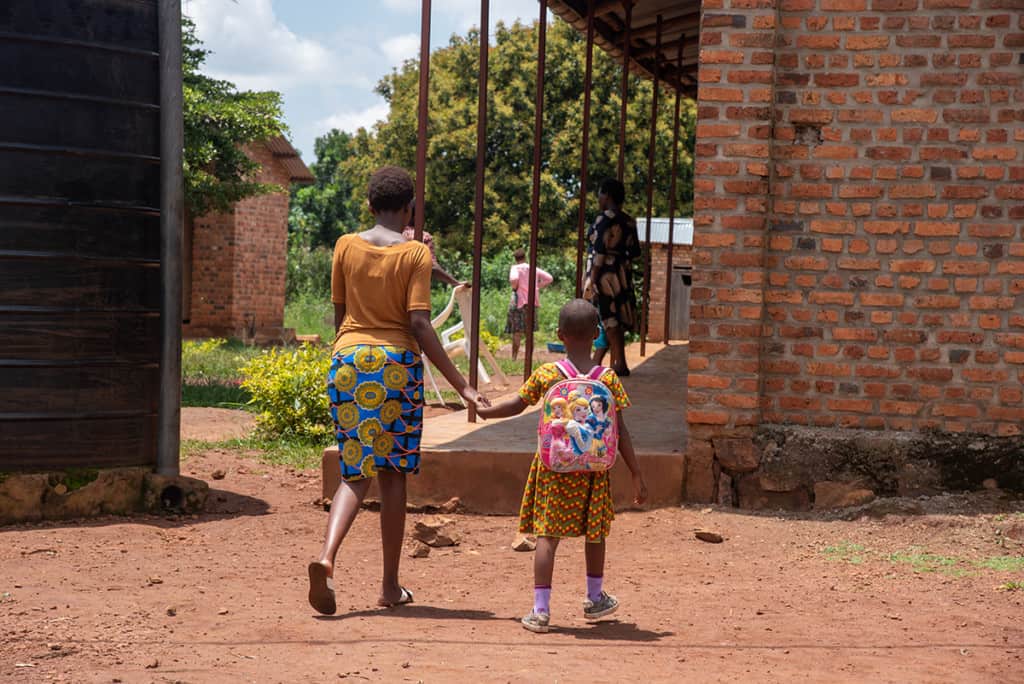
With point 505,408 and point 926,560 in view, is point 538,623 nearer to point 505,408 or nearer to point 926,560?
point 505,408

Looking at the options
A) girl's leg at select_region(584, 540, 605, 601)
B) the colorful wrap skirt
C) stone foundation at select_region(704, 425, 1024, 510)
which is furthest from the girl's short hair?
stone foundation at select_region(704, 425, 1024, 510)

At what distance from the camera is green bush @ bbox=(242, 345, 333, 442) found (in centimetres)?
945

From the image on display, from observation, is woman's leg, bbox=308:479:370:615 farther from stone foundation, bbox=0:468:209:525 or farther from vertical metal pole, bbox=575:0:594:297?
vertical metal pole, bbox=575:0:594:297

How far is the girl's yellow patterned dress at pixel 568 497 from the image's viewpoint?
14.2 ft

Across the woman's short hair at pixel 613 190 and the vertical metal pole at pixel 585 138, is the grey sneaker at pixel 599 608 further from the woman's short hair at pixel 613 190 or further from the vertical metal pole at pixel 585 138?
the woman's short hair at pixel 613 190

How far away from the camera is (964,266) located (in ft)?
19.7

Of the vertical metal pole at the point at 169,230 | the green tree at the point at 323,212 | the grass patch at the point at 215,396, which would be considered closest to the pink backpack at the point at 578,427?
the vertical metal pole at the point at 169,230

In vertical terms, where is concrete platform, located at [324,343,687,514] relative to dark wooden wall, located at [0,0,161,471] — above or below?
below

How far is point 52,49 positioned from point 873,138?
4188 mm

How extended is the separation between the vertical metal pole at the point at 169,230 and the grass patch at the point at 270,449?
2027mm

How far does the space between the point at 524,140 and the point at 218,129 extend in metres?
12.2

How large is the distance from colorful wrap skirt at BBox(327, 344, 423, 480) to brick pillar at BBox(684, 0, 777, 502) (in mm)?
2143

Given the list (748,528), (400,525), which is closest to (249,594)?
(400,525)

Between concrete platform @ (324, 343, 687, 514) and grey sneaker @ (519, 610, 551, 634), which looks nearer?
grey sneaker @ (519, 610, 551, 634)
